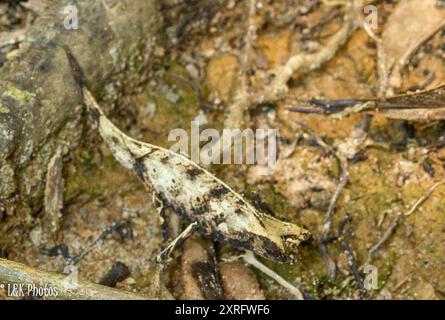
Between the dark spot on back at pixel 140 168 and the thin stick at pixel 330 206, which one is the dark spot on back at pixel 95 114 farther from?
the thin stick at pixel 330 206

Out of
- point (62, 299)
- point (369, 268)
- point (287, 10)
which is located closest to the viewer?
point (62, 299)

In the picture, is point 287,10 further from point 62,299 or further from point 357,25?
point 62,299

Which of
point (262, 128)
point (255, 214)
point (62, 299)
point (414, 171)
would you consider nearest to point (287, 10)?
point (262, 128)

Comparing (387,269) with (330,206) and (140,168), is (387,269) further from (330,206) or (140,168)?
(140,168)

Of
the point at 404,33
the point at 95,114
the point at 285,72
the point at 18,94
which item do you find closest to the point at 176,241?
the point at 95,114

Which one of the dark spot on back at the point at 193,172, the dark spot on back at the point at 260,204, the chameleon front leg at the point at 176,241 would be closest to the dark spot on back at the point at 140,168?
the dark spot on back at the point at 193,172
